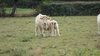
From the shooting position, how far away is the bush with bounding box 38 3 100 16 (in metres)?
43.7

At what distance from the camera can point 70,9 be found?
43625mm

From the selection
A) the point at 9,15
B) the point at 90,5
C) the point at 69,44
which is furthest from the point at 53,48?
the point at 90,5

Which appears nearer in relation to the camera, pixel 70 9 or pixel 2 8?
pixel 2 8

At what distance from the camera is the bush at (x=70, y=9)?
143 feet

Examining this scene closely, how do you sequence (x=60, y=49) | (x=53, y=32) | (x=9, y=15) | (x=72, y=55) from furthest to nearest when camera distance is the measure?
(x=9, y=15), (x=53, y=32), (x=60, y=49), (x=72, y=55)

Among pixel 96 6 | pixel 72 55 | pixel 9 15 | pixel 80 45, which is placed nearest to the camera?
pixel 72 55

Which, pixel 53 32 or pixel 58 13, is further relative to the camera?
pixel 58 13

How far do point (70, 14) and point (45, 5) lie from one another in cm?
391

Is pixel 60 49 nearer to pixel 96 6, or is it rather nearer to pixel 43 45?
pixel 43 45

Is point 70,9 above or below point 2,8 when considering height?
below

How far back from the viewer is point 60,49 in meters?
12.7

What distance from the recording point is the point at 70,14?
143 feet

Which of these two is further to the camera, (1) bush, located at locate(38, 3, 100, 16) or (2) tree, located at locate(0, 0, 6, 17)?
(1) bush, located at locate(38, 3, 100, 16)

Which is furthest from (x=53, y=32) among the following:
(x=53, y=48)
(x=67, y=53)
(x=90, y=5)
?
(x=90, y=5)
